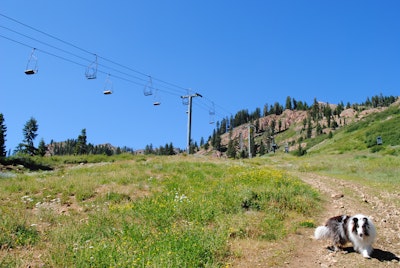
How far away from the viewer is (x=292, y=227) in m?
11.4

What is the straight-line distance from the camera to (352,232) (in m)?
9.41

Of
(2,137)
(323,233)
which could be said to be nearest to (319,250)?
(323,233)

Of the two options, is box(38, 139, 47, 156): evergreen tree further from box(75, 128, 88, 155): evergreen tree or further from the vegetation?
the vegetation

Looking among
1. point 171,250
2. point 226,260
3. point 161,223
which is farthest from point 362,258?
point 161,223

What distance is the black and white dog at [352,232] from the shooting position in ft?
30.1

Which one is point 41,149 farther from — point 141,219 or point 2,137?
point 141,219

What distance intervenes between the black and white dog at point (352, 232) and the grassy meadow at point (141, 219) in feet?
4.27

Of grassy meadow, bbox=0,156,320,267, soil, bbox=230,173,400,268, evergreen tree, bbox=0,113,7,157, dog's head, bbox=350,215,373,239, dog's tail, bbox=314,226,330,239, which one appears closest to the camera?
grassy meadow, bbox=0,156,320,267

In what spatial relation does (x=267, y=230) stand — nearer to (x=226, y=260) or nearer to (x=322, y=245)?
(x=322, y=245)

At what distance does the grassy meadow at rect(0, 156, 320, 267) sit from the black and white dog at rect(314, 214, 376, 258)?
4.27 feet

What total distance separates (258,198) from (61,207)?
819 centimetres

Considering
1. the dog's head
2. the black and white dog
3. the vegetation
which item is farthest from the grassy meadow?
Result: the dog's head

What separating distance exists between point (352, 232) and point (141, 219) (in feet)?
21.7

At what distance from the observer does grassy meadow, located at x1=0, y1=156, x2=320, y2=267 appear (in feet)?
27.2
